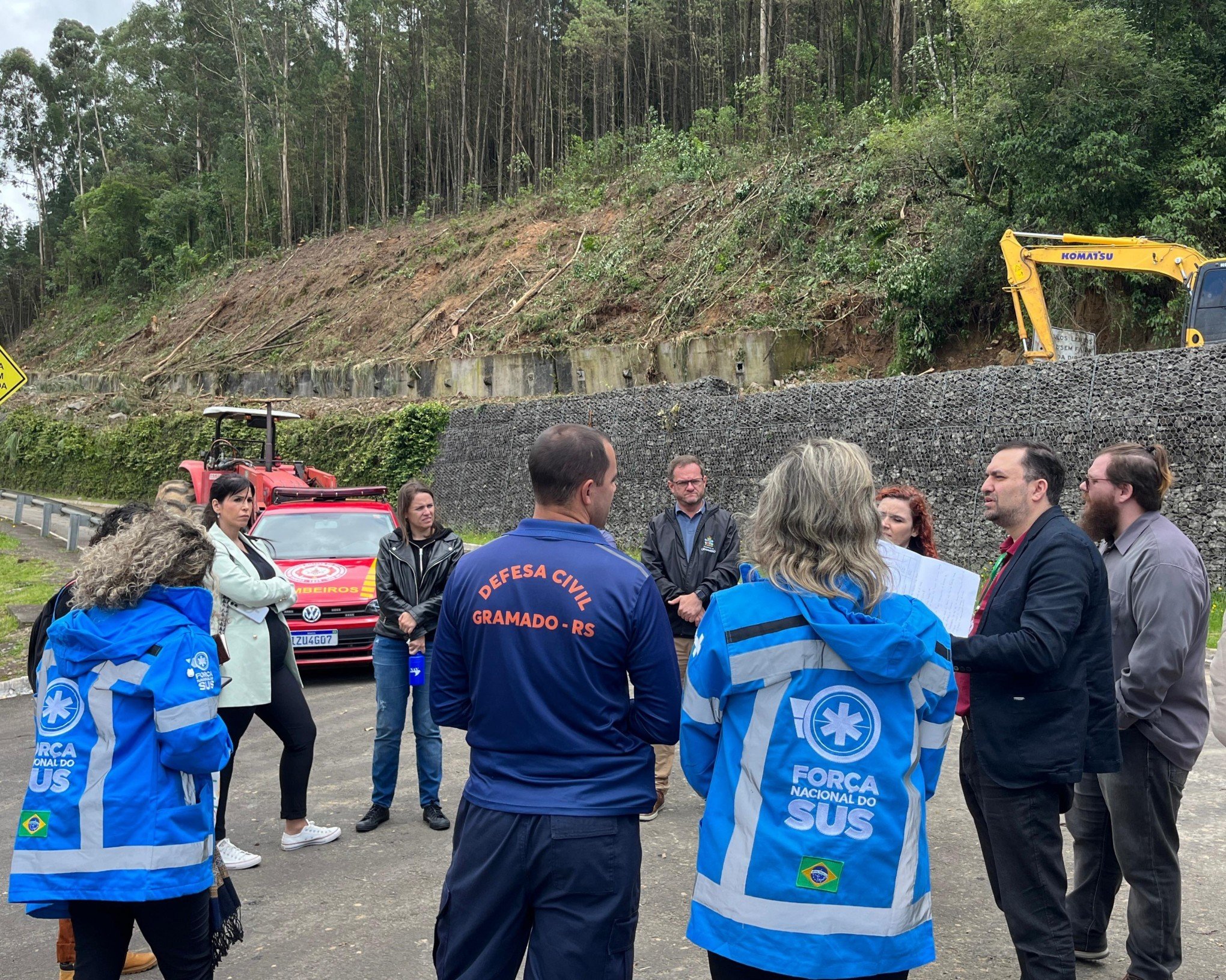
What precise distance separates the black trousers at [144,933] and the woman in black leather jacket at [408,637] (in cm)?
261

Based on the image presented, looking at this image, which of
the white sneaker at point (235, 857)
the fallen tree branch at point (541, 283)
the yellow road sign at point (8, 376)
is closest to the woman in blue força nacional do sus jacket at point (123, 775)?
the white sneaker at point (235, 857)

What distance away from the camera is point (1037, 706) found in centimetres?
331

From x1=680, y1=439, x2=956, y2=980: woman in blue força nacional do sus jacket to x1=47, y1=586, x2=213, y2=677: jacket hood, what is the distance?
1.72 m

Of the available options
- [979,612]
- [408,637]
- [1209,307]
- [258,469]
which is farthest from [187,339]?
[979,612]

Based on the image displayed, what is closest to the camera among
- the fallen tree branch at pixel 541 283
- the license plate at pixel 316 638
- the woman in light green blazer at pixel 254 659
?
the woman in light green blazer at pixel 254 659

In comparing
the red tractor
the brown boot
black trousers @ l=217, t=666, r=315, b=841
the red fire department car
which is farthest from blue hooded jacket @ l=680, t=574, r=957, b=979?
the red tractor

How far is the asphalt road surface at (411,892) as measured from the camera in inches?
162

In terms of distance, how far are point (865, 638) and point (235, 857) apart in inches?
164

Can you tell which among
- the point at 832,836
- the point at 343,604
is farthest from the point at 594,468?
the point at 343,604

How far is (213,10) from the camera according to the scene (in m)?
65.4

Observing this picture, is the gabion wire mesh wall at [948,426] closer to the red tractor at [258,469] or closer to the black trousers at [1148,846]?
the red tractor at [258,469]

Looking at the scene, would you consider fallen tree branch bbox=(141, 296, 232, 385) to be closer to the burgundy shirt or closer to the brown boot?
the brown boot

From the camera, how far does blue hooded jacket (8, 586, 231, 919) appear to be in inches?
119

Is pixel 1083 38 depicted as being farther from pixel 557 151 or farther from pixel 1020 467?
Result: pixel 557 151
